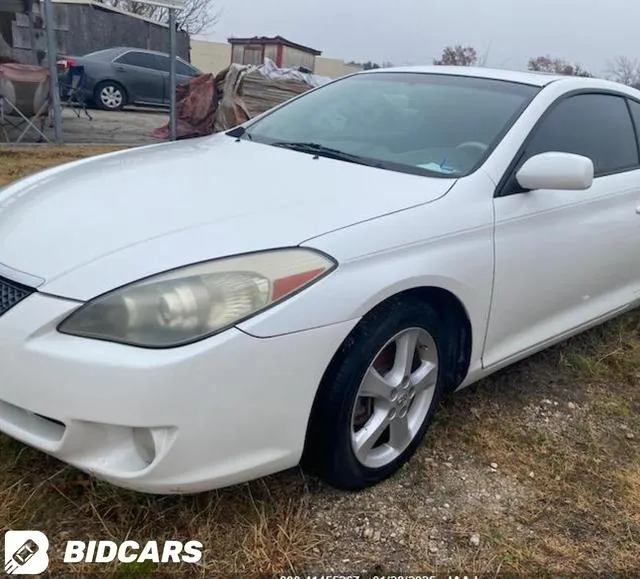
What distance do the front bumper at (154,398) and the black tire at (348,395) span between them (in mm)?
117

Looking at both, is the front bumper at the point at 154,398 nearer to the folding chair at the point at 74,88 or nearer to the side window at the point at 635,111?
the side window at the point at 635,111

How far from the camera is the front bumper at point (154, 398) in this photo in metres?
1.67

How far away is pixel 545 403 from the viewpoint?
Answer: 2998 millimetres

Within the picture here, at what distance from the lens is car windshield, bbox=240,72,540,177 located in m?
2.61

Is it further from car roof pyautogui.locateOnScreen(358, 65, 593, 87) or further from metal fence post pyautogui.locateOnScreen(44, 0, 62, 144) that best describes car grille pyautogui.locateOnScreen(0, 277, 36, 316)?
metal fence post pyautogui.locateOnScreen(44, 0, 62, 144)

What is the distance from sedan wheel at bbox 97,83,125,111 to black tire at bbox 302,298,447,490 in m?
14.2

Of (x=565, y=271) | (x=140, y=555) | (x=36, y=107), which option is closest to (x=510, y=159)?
(x=565, y=271)

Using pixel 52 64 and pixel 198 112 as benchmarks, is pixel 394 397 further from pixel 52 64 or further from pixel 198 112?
pixel 198 112

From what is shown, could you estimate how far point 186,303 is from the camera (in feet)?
5.71

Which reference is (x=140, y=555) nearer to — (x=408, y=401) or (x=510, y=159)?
(x=408, y=401)

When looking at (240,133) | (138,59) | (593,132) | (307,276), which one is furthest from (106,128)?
(307,276)

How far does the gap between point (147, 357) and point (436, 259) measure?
1006mm

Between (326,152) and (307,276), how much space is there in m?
1.05

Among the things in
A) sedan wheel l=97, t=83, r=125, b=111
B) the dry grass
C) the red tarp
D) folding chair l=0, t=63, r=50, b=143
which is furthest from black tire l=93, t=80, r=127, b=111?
the dry grass
